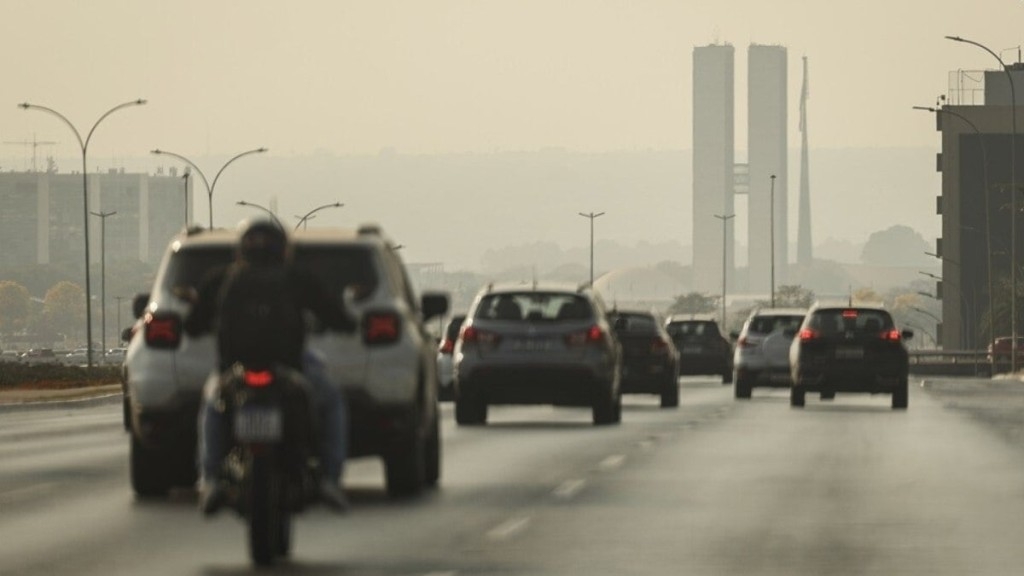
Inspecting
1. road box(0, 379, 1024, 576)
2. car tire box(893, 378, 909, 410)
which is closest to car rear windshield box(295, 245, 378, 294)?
road box(0, 379, 1024, 576)

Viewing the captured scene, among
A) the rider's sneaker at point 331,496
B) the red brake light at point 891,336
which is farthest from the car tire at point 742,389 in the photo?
the rider's sneaker at point 331,496

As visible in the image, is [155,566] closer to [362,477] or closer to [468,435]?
[362,477]

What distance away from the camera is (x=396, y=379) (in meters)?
17.8

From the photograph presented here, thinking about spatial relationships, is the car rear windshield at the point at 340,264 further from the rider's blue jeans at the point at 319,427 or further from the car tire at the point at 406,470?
the rider's blue jeans at the point at 319,427

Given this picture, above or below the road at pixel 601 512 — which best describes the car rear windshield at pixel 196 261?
above

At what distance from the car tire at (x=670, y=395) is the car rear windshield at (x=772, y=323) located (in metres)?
7.22

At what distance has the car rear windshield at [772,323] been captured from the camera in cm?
4761

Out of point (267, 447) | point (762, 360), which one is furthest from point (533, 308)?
point (267, 447)

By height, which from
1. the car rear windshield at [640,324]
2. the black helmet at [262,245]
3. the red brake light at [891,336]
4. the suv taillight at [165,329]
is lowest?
the red brake light at [891,336]

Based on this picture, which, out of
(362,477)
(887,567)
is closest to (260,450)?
(887,567)

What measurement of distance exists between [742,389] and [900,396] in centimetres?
624

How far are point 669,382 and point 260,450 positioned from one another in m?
27.0

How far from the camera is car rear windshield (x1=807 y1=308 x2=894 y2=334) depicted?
40.2 meters

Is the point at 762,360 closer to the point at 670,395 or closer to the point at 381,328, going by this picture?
the point at 670,395
